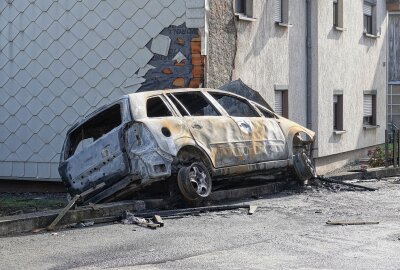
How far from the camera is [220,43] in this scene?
1658 cm

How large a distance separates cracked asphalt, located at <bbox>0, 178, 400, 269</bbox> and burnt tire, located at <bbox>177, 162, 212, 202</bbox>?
1.44ft

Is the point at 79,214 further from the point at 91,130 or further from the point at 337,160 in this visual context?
the point at 337,160

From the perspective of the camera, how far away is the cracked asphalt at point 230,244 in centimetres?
829

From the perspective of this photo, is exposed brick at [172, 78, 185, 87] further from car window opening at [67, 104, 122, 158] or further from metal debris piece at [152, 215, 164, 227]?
metal debris piece at [152, 215, 164, 227]

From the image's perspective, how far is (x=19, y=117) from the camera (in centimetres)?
1748

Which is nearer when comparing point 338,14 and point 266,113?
point 266,113

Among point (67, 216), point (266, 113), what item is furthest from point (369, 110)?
point (67, 216)

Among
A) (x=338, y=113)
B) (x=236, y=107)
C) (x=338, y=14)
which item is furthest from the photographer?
(x=338, y=113)

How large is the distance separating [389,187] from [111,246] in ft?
28.2

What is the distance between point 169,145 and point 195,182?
70 cm

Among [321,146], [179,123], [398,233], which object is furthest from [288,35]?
[398,233]

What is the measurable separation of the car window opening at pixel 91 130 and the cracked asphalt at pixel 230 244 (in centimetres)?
222

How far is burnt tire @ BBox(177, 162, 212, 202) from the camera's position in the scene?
11.9 meters

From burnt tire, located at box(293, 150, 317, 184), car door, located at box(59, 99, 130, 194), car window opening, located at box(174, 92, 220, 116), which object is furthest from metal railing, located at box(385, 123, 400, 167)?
car door, located at box(59, 99, 130, 194)
